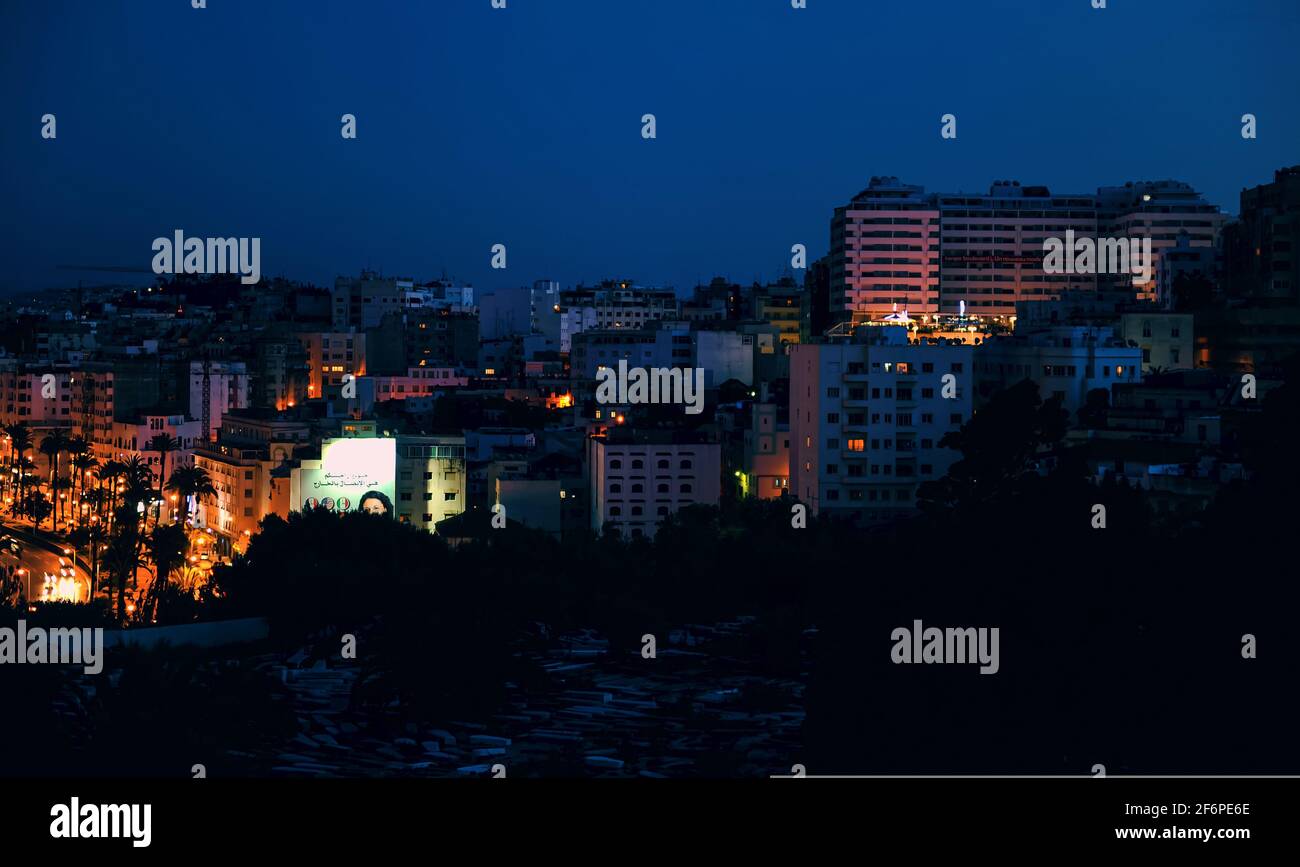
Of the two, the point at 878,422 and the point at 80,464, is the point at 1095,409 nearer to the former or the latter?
the point at 878,422

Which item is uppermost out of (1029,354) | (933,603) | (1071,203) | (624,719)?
(1071,203)

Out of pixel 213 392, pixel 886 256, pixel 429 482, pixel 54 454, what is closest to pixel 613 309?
pixel 886 256

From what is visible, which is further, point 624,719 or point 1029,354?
point 1029,354

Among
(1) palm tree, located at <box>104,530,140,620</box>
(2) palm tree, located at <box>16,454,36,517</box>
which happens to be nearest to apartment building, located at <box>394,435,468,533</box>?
(1) palm tree, located at <box>104,530,140,620</box>

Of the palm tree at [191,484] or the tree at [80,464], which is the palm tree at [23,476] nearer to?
the tree at [80,464]

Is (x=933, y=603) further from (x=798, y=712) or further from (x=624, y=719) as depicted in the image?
(x=624, y=719)
